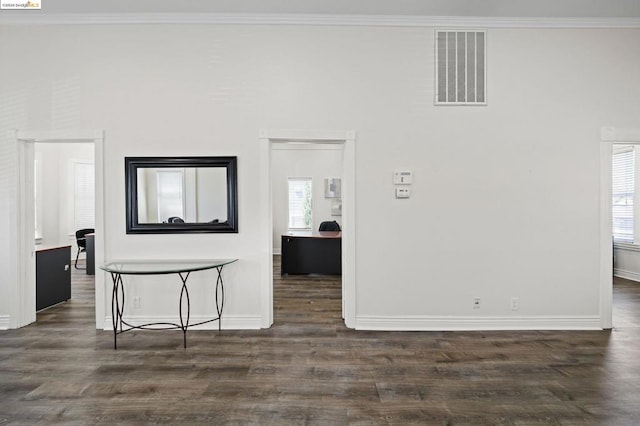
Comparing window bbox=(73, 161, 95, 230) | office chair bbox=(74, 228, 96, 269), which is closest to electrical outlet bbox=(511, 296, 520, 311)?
office chair bbox=(74, 228, 96, 269)

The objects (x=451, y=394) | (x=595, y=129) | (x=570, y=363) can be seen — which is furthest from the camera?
(x=595, y=129)

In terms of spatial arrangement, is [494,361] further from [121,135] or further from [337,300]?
[121,135]

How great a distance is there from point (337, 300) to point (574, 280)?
2.74 m

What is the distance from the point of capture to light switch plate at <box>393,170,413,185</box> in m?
3.88

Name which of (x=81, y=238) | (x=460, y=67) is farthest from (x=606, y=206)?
(x=81, y=238)

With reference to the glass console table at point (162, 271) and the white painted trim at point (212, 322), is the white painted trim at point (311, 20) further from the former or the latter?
the white painted trim at point (212, 322)

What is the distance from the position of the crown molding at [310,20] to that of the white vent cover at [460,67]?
0.43 feet

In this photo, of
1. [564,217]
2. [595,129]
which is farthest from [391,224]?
[595,129]

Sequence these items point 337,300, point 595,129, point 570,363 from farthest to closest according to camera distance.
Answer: point 337,300 < point 595,129 < point 570,363

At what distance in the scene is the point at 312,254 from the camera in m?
6.82

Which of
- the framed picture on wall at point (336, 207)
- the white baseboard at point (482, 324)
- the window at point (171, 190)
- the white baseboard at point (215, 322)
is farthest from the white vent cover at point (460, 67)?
the framed picture on wall at point (336, 207)

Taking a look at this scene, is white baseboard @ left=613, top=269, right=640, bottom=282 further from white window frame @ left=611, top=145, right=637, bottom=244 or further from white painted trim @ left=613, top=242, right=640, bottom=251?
white window frame @ left=611, top=145, right=637, bottom=244

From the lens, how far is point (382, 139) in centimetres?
391

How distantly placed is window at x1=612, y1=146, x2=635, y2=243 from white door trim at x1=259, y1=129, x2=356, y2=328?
551 cm
